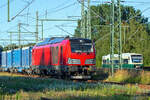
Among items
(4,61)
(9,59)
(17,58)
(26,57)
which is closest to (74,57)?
(26,57)

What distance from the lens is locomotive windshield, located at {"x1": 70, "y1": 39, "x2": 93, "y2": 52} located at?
2457cm

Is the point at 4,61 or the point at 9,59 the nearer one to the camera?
the point at 9,59

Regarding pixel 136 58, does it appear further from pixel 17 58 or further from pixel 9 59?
pixel 9 59

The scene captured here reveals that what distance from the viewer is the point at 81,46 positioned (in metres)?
24.8

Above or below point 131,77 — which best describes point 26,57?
above

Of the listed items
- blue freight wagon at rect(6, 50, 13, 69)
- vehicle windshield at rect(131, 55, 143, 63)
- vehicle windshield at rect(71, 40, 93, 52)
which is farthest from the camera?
vehicle windshield at rect(131, 55, 143, 63)

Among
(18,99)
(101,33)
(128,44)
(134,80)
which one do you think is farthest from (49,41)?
(101,33)

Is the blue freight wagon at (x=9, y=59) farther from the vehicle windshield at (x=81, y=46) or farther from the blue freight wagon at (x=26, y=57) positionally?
the vehicle windshield at (x=81, y=46)

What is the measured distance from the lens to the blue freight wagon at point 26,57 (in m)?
37.4

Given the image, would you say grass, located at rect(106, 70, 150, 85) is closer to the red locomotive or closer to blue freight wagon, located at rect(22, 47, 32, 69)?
the red locomotive

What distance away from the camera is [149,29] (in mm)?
77250

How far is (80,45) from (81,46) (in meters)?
0.10

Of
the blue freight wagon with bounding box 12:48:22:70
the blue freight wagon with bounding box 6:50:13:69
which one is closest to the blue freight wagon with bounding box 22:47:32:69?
the blue freight wagon with bounding box 12:48:22:70

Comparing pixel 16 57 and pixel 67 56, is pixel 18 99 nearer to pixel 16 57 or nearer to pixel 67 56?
pixel 67 56
